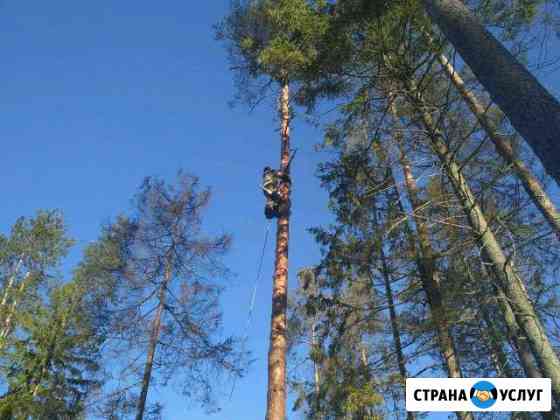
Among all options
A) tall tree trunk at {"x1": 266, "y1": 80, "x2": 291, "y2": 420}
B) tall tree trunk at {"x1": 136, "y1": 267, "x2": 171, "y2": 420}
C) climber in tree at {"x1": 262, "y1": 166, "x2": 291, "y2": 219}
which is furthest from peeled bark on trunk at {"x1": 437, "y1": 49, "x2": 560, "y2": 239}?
tall tree trunk at {"x1": 136, "y1": 267, "x2": 171, "y2": 420}

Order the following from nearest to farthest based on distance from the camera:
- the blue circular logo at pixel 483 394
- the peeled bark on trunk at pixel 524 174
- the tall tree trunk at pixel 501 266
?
1. the tall tree trunk at pixel 501 266
2. the blue circular logo at pixel 483 394
3. the peeled bark on trunk at pixel 524 174

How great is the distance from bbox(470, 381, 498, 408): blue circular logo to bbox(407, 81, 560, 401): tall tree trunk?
1.11 meters

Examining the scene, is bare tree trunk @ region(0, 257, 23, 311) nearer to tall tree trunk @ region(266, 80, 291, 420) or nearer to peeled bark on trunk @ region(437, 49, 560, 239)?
tall tree trunk @ region(266, 80, 291, 420)

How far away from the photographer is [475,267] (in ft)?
28.8

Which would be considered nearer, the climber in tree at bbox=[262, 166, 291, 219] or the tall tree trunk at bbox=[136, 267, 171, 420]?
the climber in tree at bbox=[262, 166, 291, 219]

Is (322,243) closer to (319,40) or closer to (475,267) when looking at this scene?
(475,267)

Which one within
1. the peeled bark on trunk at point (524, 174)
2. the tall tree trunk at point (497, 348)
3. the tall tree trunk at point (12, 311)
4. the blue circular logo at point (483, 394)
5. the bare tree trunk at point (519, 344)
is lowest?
the blue circular logo at point (483, 394)

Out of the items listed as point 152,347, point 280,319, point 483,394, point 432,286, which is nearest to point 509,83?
point 280,319

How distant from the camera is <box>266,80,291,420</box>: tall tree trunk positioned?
567 cm

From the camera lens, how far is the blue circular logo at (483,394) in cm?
597

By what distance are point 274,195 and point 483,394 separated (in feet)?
13.7

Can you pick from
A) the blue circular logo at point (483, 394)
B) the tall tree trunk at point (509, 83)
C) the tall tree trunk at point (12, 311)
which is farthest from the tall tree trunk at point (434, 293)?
the tall tree trunk at point (12, 311)

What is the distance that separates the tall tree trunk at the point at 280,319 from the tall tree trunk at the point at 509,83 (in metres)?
3.76

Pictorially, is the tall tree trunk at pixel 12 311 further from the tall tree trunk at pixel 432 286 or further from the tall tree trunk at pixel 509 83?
the tall tree trunk at pixel 509 83
